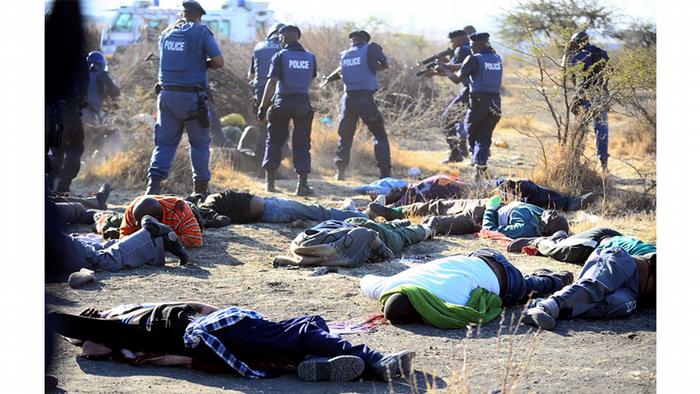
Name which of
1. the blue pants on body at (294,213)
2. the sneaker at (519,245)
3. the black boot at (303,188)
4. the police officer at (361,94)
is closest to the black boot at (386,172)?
the police officer at (361,94)

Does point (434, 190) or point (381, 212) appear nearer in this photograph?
point (381, 212)

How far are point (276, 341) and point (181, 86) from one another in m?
5.05

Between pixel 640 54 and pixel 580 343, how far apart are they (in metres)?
5.32

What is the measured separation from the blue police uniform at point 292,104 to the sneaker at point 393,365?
640cm

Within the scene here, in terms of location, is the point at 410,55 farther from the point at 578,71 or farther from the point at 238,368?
the point at 238,368

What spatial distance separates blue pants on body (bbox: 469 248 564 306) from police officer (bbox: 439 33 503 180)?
18.0ft

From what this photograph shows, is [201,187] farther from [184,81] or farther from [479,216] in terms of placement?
[479,216]

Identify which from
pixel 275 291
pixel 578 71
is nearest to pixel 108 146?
pixel 578 71

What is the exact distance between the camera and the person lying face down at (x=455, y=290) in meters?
4.80

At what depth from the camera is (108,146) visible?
11820 millimetres

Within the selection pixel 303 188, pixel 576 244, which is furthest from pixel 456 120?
pixel 576 244

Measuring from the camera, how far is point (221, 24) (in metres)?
19.2

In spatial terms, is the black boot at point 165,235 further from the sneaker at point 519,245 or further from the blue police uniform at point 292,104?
the blue police uniform at point 292,104

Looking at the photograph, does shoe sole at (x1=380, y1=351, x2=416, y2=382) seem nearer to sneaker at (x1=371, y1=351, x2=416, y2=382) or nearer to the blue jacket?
sneaker at (x1=371, y1=351, x2=416, y2=382)
